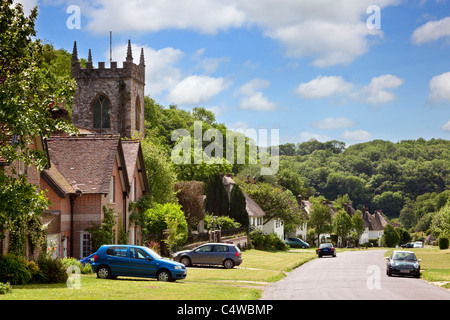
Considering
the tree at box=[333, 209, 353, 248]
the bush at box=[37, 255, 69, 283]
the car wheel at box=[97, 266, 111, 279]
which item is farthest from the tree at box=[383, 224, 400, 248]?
the bush at box=[37, 255, 69, 283]

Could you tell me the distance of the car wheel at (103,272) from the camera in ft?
82.8

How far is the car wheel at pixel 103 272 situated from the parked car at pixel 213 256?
11.1 metres

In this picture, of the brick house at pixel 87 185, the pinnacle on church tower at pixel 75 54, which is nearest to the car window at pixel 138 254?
the brick house at pixel 87 185

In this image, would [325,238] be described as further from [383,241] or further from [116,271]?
[116,271]

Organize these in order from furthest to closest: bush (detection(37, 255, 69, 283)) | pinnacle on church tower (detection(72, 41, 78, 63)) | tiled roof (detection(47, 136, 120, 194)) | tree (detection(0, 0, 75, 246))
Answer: pinnacle on church tower (detection(72, 41, 78, 63)), tiled roof (detection(47, 136, 120, 194)), bush (detection(37, 255, 69, 283)), tree (detection(0, 0, 75, 246))

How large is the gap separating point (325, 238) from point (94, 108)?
161 ft

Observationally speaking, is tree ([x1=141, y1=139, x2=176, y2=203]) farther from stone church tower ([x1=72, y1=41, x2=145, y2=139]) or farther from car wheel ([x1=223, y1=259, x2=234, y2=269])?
stone church tower ([x1=72, y1=41, x2=145, y2=139])

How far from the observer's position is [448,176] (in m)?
172

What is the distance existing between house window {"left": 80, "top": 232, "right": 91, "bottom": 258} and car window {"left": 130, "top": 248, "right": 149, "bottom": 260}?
8.73 metres

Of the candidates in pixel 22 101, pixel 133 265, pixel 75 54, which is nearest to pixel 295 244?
pixel 75 54

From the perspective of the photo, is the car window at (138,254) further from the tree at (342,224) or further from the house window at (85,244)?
the tree at (342,224)

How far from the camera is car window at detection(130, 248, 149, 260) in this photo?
2528 cm

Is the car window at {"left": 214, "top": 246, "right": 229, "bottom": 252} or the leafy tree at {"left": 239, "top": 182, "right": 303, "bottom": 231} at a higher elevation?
the leafy tree at {"left": 239, "top": 182, "right": 303, "bottom": 231}
